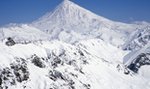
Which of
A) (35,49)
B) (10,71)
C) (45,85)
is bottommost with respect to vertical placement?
(45,85)

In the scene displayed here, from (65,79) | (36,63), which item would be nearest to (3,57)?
(36,63)

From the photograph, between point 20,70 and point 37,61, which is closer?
point 20,70

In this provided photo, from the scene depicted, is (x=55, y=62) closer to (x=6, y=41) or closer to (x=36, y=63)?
(x=36, y=63)

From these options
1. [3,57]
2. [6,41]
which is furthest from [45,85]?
[6,41]

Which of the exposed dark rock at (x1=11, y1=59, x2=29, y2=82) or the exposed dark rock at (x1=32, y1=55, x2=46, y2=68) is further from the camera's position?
the exposed dark rock at (x1=32, y1=55, x2=46, y2=68)

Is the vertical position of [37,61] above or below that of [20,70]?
above

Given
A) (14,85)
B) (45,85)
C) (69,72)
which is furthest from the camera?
(69,72)

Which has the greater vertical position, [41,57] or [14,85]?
[41,57]

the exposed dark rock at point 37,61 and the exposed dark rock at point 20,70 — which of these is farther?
the exposed dark rock at point 37,61

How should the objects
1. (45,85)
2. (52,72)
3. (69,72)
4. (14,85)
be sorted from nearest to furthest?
1. (14,85)
2. (45,85)
3. (52,72)
4. (69,72)

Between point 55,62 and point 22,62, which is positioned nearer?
point 22,62

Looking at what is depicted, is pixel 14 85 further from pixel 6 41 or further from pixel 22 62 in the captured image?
pixel 6 41
